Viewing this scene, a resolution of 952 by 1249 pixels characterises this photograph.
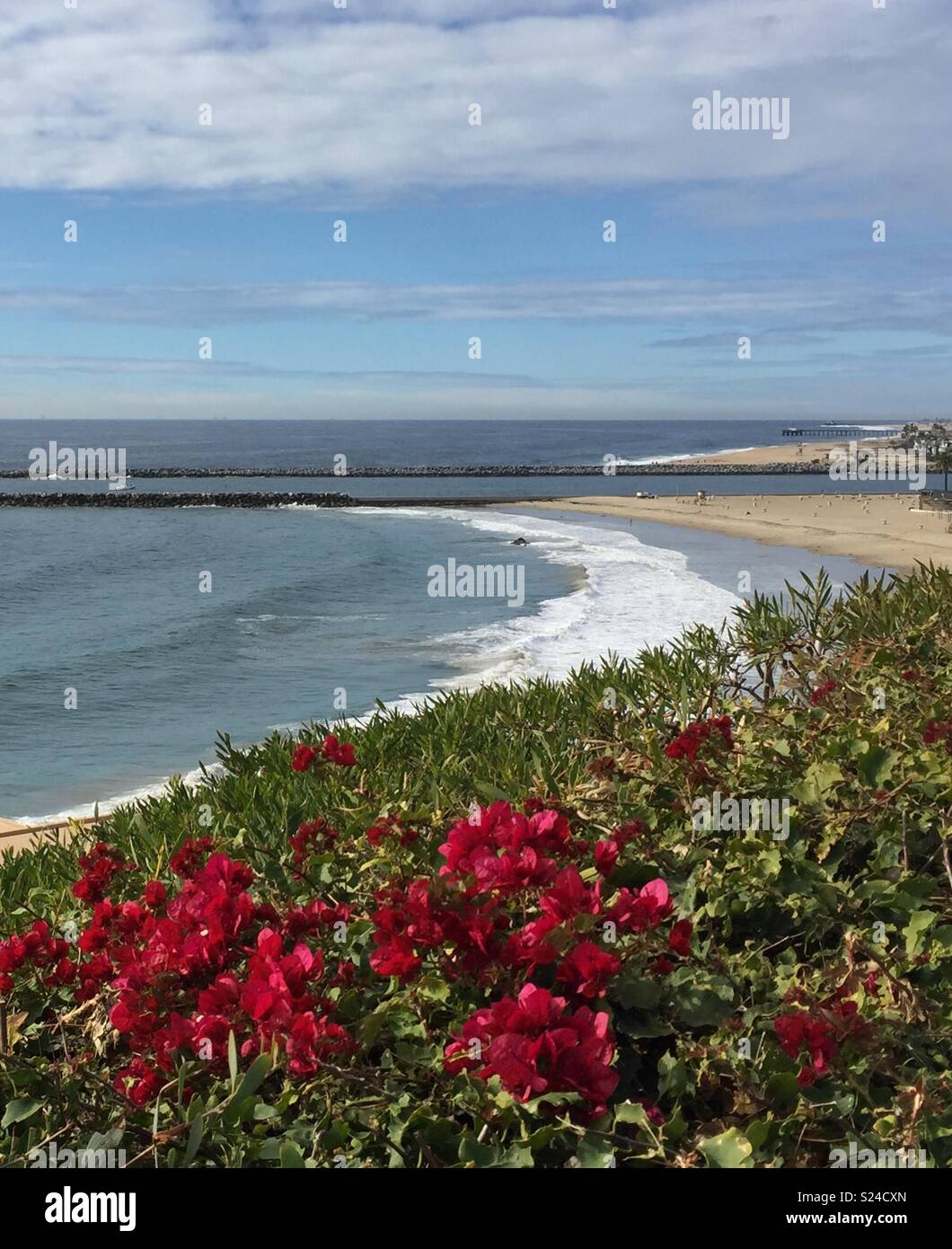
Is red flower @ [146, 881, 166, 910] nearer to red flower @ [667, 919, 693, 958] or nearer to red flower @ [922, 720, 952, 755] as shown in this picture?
red flower @ [667, 919, 693, 958]

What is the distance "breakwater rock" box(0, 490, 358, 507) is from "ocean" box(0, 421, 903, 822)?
289 inches

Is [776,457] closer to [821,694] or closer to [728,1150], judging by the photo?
[821,694]

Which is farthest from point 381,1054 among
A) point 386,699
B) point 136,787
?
point 386,699

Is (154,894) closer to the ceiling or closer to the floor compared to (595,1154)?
closer to the ceiling

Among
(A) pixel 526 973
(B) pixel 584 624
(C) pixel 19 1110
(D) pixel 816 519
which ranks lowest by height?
(B) pixel 584 624

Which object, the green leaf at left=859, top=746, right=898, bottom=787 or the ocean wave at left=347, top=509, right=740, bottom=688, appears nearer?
the green leaf at left=859, top=746, right=898, bottom=787

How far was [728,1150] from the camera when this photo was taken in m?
1.91

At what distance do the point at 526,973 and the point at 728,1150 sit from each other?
50cm

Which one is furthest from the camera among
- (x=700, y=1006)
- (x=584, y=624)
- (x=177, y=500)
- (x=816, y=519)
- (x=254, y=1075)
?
(x=177, y=500)

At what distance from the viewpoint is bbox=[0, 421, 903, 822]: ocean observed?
56.3ft

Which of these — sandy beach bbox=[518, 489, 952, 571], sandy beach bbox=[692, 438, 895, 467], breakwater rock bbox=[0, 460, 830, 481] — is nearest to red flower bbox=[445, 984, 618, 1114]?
sandy beach bbox=[518, 489, 952, 571]

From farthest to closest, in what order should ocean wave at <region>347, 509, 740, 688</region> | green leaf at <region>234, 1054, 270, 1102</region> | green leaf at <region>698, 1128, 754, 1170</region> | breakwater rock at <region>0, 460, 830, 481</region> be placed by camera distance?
breakwater rock at <region>0, 460, 830, 481</region>, ocean wave at <region>347, 509, 740, 688</region>, green leaf at <region>234, 1054, 270, 1102</region>, green leaf at <region>698, 1128, 754, 1170</region>

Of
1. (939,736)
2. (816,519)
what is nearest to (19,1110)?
(939,736)
